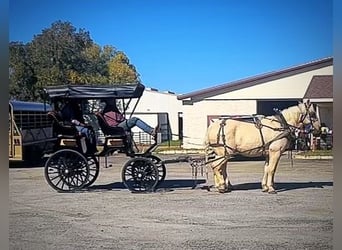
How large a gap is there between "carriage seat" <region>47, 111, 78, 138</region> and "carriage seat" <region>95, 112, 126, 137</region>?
21 centimetres

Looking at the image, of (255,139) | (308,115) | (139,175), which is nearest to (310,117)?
(308,115)

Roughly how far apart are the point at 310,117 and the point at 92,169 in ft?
5.63

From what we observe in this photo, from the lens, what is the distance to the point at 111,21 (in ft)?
16.0

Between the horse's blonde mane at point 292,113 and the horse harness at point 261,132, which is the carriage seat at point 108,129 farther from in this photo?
the horse's blonde mane at point 292,113

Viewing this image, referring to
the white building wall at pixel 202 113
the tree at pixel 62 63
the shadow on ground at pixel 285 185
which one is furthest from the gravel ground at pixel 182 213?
the tree at pixel 62 63

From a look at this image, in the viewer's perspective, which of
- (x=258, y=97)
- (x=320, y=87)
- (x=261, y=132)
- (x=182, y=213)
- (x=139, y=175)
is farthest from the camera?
(x=139, y=175)

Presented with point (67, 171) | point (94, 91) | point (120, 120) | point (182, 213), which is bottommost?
point (182, 213)

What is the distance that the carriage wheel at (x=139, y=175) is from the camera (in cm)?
523

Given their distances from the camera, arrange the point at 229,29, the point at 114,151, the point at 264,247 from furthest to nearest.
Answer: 1. the point at 114,151
2. the point at 229,29
3. the point at 264,247

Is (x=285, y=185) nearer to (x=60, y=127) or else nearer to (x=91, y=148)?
(x=91, y=148)

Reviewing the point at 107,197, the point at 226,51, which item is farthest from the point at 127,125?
the point at 226,51

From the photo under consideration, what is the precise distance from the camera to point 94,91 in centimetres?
518

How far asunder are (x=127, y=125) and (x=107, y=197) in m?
0.57

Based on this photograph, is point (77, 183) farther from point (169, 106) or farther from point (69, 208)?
point (169, 106)
